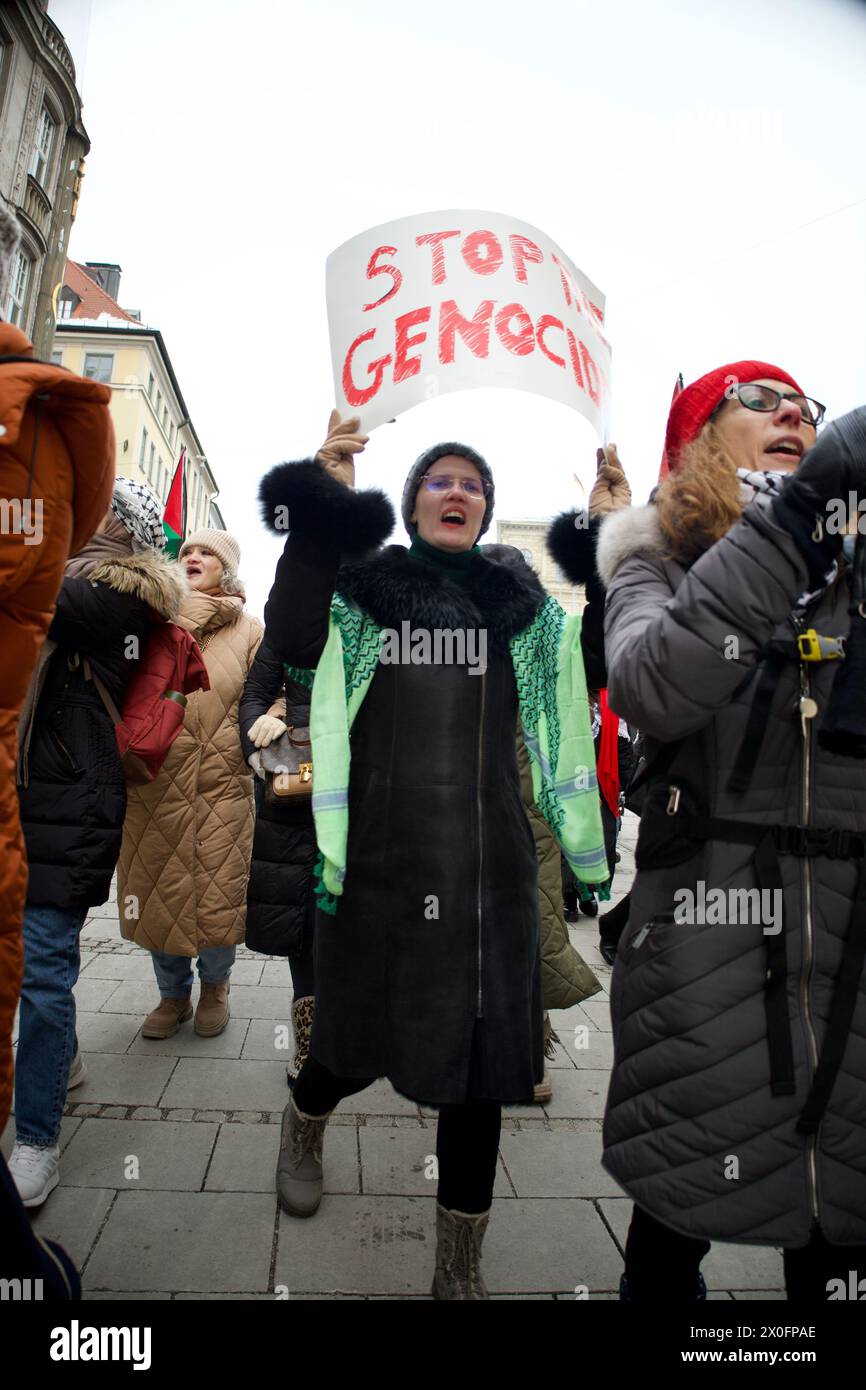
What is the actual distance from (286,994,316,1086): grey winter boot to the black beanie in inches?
72.7

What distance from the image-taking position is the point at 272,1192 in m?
2.42

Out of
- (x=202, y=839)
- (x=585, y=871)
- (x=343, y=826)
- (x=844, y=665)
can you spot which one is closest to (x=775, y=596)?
(x=844, y=665)

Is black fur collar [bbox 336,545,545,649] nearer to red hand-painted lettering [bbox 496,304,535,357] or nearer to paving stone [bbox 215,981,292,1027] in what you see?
red hand-painted lettering [bbox 496,304,535,357]

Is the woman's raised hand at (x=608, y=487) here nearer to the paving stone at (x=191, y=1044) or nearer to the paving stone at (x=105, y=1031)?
the paving stone at (x=191, y=1044)

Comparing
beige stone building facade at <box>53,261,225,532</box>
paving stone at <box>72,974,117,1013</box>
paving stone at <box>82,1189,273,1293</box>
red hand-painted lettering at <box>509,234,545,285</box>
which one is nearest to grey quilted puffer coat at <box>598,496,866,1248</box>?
red hand-painted lettering at <box>509,234,545,285</box>

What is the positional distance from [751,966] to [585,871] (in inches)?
29.3

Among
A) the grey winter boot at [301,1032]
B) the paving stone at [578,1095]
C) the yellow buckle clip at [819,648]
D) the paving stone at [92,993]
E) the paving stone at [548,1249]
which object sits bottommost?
the paving stone at [578,1095]

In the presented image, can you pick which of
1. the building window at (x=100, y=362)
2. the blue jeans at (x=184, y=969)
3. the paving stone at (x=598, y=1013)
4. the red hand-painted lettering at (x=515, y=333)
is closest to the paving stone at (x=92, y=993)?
the blue jeans at (x=184, y=969)

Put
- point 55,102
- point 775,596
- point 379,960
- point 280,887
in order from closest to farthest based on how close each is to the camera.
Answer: point 775,596
point 379,960
point 280,887
point 55,102

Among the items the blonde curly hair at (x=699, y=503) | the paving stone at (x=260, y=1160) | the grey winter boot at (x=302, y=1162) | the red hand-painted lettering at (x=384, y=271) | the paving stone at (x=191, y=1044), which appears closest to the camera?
the blonde curly hair at (x=699, y=503)

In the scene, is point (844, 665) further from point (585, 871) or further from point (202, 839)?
point (202, 839)

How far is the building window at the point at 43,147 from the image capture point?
424 inches

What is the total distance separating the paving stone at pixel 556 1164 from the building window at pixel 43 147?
38.9 feet
